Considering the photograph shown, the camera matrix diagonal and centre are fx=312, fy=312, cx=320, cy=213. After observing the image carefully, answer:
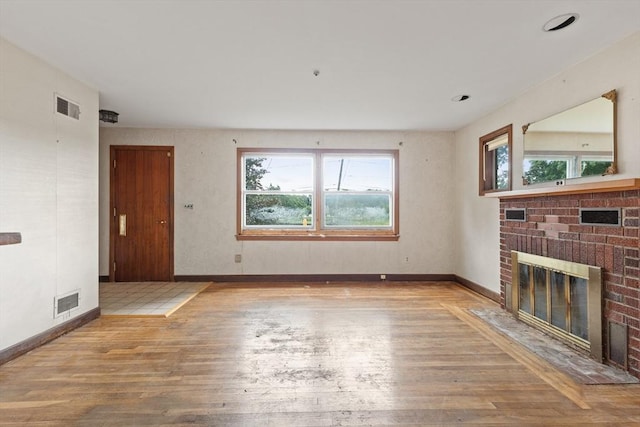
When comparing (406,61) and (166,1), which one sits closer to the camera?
(166,1)

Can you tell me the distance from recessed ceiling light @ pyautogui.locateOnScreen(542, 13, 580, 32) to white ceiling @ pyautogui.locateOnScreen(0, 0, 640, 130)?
4cm

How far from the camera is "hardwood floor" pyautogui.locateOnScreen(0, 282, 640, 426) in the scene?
1.82 m

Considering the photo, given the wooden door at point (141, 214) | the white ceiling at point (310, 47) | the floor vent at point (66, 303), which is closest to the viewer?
the white ceiling at point (310, 47)

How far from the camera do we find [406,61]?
2814mm

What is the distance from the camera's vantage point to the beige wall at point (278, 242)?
16.9 ft

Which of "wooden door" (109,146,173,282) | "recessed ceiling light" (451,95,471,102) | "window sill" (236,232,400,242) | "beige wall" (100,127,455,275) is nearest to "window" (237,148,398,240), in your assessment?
"window sill" (236,232,400,242)

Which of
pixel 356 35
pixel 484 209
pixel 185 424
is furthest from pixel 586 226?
pixel 185 424

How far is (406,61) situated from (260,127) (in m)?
2.82

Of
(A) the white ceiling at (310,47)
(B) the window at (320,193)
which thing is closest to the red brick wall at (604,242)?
(A) the white ceiling at (310,47)

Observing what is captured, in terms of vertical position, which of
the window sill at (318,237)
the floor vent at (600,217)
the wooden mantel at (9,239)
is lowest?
the window sill at (318,237)

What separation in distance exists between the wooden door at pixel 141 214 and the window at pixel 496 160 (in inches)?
190

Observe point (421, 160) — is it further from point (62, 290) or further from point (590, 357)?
point (62, 290)

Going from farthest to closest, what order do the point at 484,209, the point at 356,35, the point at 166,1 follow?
the point at 484,209 → the point at 356,35 → the point at 166,1

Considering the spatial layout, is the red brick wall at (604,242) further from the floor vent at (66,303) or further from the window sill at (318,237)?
the floor vent at (66,303)
